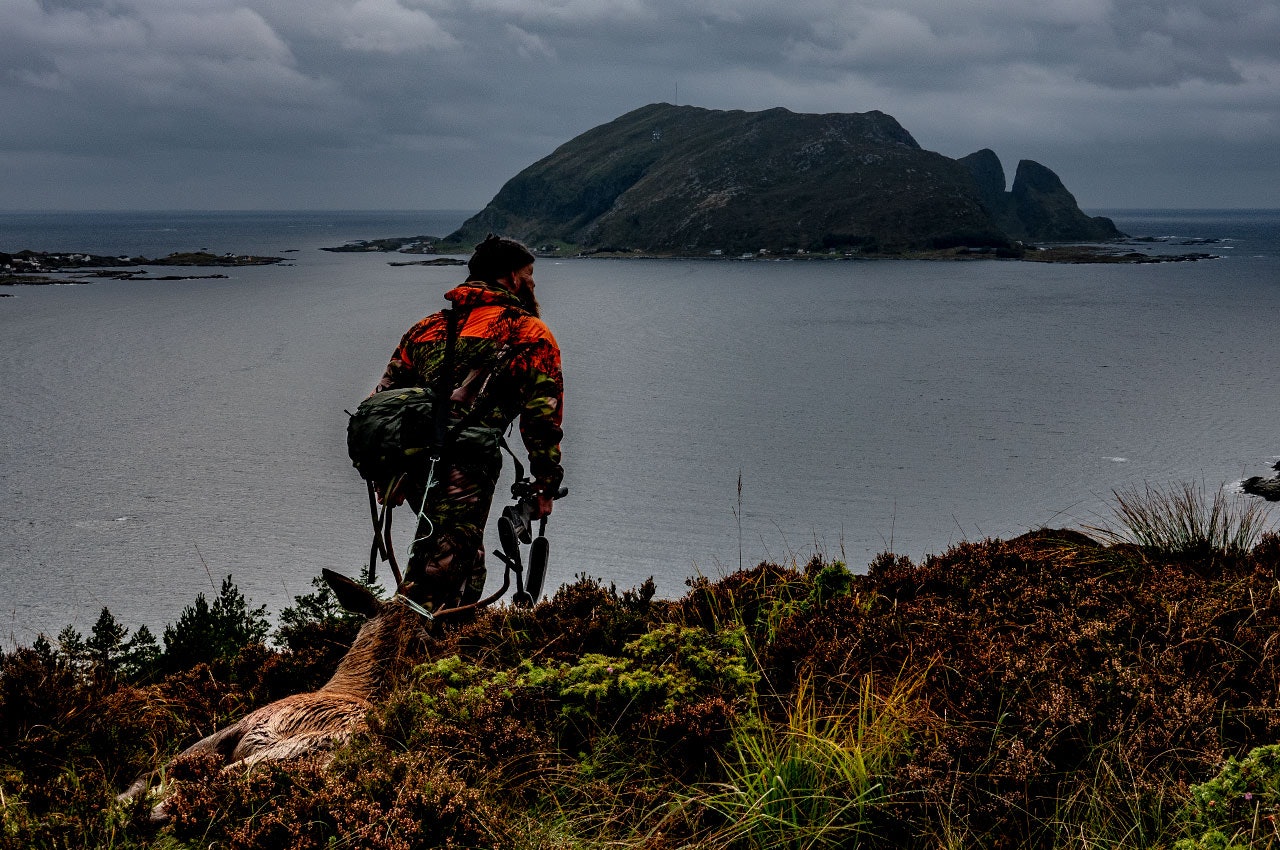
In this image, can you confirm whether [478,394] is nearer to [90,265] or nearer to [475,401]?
[475,401]

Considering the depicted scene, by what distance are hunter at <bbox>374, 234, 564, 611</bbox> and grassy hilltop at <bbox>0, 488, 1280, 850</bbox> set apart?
1.62ft

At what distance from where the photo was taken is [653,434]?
18875 mm

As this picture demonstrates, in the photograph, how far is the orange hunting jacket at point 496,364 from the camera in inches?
175

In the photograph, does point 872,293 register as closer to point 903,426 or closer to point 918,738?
point 903,426

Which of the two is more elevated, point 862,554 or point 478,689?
point 478,689

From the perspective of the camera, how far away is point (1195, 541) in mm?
5801

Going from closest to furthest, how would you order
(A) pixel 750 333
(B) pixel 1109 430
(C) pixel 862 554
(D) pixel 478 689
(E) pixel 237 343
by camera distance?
1. (D) pixel 478 689
2. (C) pixel 862 554
3. (B) pixel 1109 430
4. (E) pixel 237 343
5. (A) pixel 750 333

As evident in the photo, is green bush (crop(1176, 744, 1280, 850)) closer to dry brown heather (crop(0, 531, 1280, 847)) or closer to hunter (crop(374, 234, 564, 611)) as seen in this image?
dry brown heather (crop(0, 531, 1280, 847))

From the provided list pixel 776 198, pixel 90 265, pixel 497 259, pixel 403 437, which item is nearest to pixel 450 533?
pixel 403 437

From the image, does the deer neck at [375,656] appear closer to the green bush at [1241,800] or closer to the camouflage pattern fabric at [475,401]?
the camouflage pattern fabric at [475,401]

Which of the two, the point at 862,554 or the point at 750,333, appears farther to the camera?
the point at 750,333

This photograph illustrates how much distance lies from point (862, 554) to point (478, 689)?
8095mm

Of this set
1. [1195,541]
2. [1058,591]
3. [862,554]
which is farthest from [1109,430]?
[1058,591]

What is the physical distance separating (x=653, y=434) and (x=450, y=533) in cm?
1456
